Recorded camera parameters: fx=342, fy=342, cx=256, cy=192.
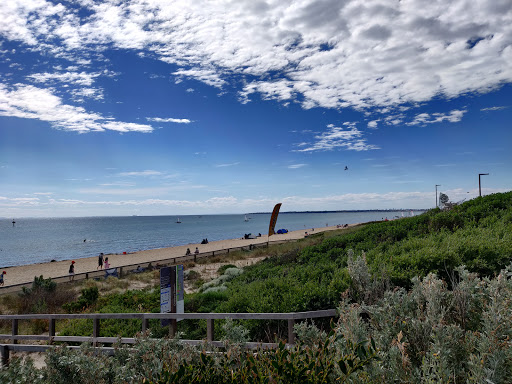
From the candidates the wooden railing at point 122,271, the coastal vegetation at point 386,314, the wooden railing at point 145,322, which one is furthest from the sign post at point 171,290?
the wooden railing at point 122,271

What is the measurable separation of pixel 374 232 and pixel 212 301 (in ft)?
23.0

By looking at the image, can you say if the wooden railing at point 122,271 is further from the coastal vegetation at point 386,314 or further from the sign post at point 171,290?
the sign post at point 171,290

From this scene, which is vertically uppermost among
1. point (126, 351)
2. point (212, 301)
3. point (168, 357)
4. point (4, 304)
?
point (168, 357)

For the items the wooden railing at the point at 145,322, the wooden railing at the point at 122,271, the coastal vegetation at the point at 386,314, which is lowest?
the wooden railing at the point at 122,271

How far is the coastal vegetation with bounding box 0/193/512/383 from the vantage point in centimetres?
259

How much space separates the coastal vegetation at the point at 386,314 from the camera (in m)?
2.59

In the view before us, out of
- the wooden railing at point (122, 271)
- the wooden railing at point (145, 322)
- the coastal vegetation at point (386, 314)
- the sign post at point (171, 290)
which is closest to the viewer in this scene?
the coastal vegetation at point (386, 314)

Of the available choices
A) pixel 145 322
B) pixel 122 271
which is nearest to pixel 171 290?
pixel 145 322

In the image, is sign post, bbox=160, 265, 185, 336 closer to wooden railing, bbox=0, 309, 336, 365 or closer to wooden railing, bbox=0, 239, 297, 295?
wooden railing, bbox=0, 309, 336, 365

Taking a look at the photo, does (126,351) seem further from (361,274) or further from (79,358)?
(361,274)

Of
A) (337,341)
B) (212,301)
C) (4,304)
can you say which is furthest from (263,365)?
(4,304)

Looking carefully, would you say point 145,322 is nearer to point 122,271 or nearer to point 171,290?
point 171,290

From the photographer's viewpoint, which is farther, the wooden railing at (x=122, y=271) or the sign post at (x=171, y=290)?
the wooden railing at (x=122, y=271)

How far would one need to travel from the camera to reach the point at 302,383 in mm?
2402
